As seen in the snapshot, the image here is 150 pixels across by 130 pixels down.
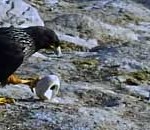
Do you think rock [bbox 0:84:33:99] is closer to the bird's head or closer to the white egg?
Answer: the white egg

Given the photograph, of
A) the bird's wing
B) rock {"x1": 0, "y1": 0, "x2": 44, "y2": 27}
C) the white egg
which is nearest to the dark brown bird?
the bird's wing

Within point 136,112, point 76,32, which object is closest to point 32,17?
point 76,32

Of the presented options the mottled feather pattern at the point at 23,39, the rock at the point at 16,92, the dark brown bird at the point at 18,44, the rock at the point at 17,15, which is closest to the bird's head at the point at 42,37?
the dark brown bird at the point at 18,44

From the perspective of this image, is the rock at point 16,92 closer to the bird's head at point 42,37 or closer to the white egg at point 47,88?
the white egg at point 47,88

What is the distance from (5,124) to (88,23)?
5393 mm

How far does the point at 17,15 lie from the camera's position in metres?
10.5

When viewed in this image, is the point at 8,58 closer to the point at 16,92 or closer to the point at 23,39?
the point at 23,39

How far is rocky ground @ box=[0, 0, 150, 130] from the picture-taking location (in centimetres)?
613

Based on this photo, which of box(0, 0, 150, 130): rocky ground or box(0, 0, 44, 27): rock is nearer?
box(0, 0, 150, 130): rocky ground

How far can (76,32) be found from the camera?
10891 millimetres

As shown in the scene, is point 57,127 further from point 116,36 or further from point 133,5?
point 133,5

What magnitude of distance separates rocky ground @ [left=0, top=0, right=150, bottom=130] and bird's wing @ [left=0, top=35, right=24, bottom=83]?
0.30m

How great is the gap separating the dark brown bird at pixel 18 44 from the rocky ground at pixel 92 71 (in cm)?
35

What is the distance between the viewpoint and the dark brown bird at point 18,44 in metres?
6.67
